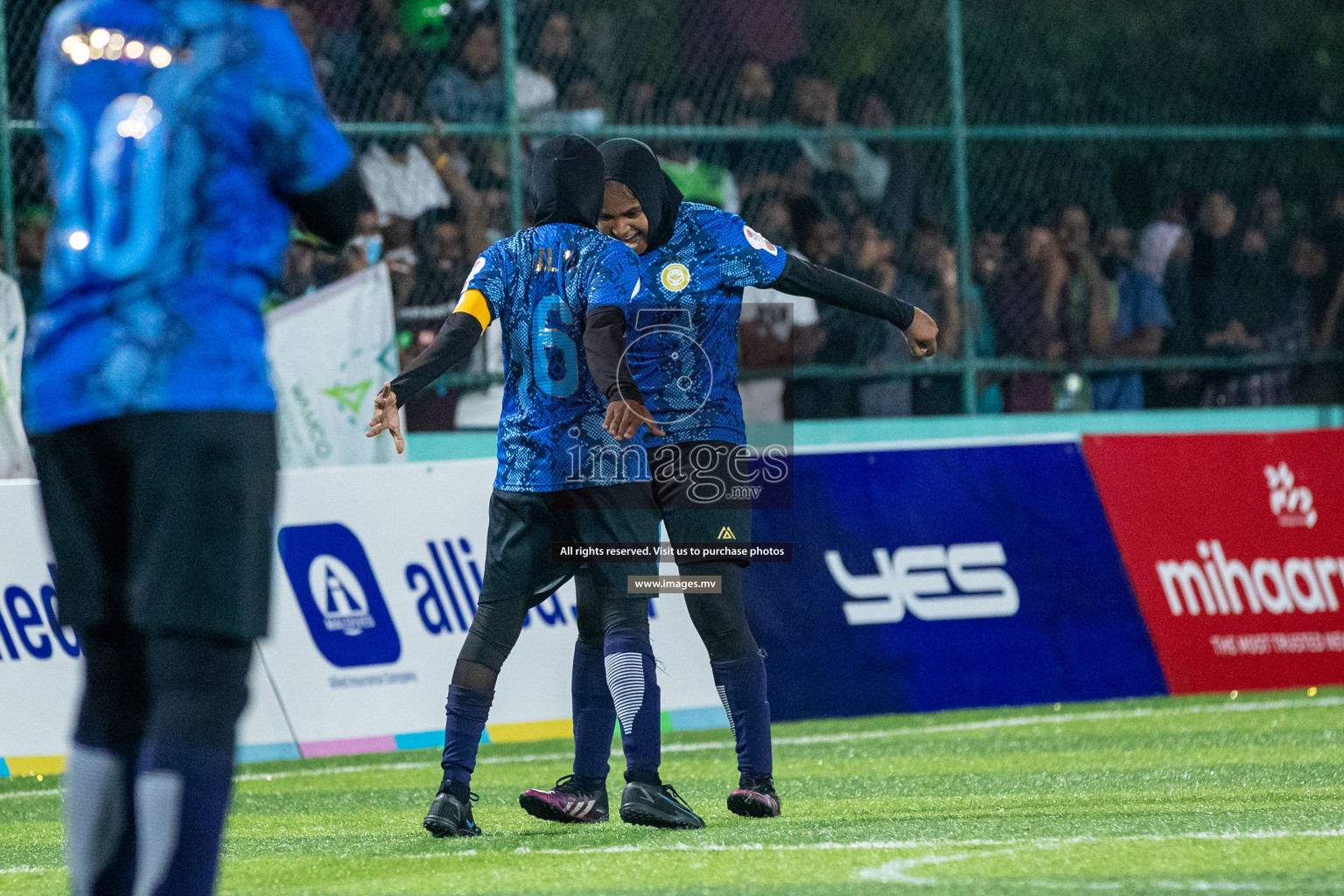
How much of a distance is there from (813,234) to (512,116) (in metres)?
1.86

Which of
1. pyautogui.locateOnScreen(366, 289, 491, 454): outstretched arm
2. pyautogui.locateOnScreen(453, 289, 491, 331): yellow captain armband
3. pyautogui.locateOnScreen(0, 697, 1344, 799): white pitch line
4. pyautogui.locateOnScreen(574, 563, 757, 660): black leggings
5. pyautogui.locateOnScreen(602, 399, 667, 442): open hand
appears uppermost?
pyautogui.locateOnScreen(453, 289, 491, 331): yellow captain armband

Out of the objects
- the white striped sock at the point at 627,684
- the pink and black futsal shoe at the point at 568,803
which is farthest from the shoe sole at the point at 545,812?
the white striped sock at the point at 627,684

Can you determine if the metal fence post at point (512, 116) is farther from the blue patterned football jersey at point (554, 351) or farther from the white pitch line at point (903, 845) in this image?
the white pitch line at point (903, 845)

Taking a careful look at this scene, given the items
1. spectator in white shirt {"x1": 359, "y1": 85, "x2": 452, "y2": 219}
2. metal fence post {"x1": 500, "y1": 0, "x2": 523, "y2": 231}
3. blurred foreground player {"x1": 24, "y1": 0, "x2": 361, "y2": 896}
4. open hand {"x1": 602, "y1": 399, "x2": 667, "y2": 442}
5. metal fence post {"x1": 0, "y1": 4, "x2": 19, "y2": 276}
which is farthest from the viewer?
metal fence post {"x1": 500, "y1": 0, "x2": 523, "y2": 231}

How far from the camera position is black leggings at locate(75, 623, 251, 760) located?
2867 millimetres

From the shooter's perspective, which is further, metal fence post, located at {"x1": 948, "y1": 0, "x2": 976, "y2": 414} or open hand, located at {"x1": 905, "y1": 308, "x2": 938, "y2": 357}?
metal fence post, located at {"x1": 948, "y1": 0, "x2": 976, "y2": 414}

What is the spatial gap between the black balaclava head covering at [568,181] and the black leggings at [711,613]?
104 cm

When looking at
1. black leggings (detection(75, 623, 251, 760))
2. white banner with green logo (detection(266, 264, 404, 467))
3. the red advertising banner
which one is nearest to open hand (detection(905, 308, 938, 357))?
black leggings (detection(75, 623, 251, 760))

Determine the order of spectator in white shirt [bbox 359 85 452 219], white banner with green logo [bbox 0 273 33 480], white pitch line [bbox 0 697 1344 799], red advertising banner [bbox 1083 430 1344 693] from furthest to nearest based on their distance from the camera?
spectator in white shirt [bbox 359 85 452 219], red advertising banner [bbox 1083 430 1344 693], white banner with green logo [bbox 0 273 33 480], white pitch line [bbox 0 697 1344 799]

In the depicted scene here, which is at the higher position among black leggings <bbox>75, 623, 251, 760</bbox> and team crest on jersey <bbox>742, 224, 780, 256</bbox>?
team crest on jersey <bbox>742, 224, 780, 256</bbox>

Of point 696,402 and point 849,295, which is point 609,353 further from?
point 849,295

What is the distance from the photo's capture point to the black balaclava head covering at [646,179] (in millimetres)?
5523

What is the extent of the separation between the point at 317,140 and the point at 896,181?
8553 mm

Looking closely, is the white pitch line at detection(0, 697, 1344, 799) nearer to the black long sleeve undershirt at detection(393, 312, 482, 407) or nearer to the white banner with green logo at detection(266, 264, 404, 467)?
the white banner with green logo at detection(266, 264, 404, 467)
